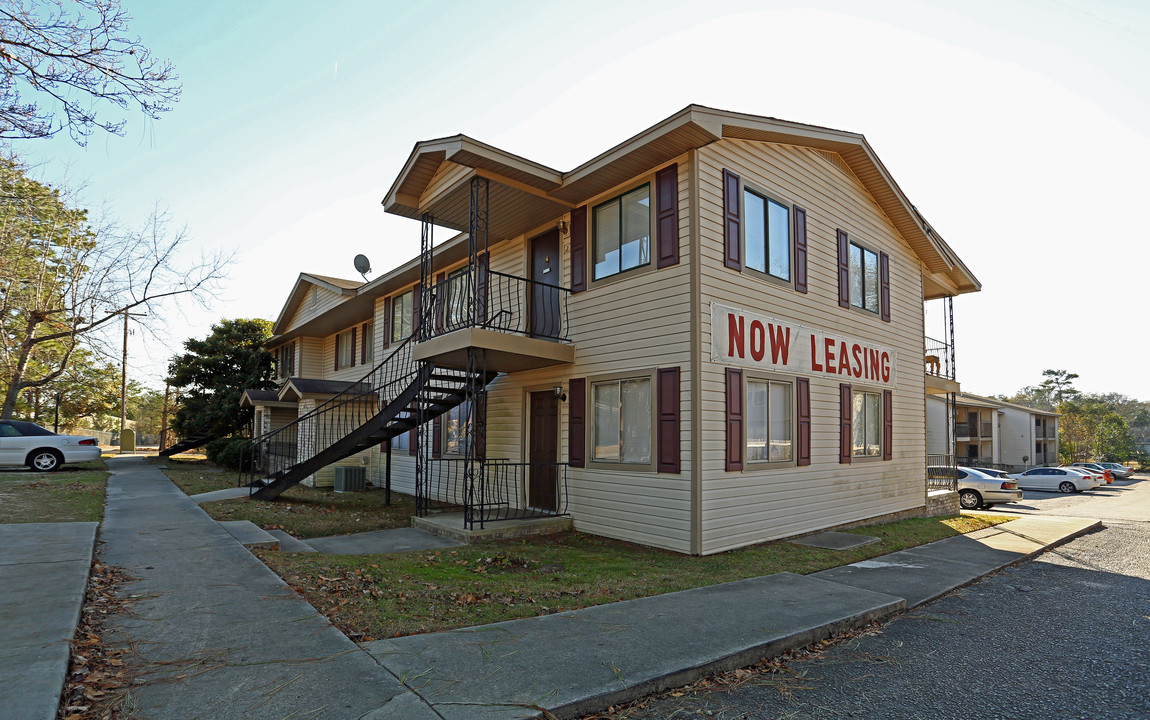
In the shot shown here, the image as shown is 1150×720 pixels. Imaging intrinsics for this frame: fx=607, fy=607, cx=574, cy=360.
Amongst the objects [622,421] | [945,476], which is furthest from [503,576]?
[945,476]

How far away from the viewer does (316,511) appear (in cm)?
1190

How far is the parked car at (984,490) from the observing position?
65.0 ft

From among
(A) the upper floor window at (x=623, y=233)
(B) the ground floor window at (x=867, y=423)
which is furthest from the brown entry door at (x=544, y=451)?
(B) the ground floor window at (x=867, y=423)

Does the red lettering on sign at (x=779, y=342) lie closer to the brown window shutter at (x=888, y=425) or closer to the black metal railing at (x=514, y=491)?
the black metal railing at (x=514, y=491)

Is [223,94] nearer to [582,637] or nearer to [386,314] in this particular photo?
[582,637]

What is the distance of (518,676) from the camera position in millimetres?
3916

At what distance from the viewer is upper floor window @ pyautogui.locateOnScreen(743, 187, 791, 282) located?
32.6ft

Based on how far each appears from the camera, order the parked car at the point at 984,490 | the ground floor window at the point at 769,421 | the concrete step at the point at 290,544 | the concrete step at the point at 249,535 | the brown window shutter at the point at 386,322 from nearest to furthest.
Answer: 1. the concrete step at the point at 249,535
2. the concrete step at the point at 290,544
3. the ground floor window at the point at 769,421
4. the brown window shutter at the point at 386,322
5. the parked car at the point at 984,490

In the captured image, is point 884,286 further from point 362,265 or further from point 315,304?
point 315,304

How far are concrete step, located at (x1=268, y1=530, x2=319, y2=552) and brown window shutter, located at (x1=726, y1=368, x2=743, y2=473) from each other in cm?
593

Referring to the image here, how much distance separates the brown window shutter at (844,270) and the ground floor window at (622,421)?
515cm

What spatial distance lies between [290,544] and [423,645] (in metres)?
4.79

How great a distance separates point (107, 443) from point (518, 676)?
62821 millimetres

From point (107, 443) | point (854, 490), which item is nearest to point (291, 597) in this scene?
point (854, 490)
